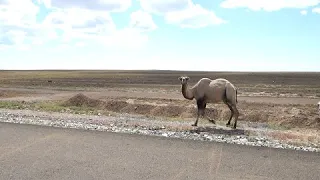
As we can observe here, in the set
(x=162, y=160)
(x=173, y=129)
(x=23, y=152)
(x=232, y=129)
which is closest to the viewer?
(x=162, y=160)

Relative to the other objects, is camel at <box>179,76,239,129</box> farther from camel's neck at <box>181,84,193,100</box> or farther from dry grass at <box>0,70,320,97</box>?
dry grass at <box>0,70,320,97</box>

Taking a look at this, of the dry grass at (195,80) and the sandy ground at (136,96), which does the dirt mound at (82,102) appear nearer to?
the sandy ground at (136,96)

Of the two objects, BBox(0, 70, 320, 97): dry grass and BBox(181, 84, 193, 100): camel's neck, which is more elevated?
BBox(181, 84, 193, 100): camel's neck

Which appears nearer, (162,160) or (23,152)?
Answer: (162,160)

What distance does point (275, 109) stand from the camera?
26438 millimetres

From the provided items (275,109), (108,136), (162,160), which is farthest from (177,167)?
(275,109)

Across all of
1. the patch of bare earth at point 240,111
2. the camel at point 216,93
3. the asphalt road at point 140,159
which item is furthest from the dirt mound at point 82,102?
the asphalt road at point 140,159

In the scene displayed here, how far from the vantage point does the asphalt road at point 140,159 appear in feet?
30.3

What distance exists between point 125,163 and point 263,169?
134 inches

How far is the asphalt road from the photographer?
30.3 feet

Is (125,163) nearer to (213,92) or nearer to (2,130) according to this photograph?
(2,130)

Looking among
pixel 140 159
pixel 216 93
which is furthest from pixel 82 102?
pixel 140 159

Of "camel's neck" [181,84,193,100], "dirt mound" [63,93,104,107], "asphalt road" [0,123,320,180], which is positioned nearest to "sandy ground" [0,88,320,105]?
"dirt mound" [63,93,104,107]

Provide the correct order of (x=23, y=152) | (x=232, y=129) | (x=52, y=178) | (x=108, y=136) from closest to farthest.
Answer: (x=52, y=178) → (x=23, y=152) → (x=108, y=136) → (x=232, y=129)
